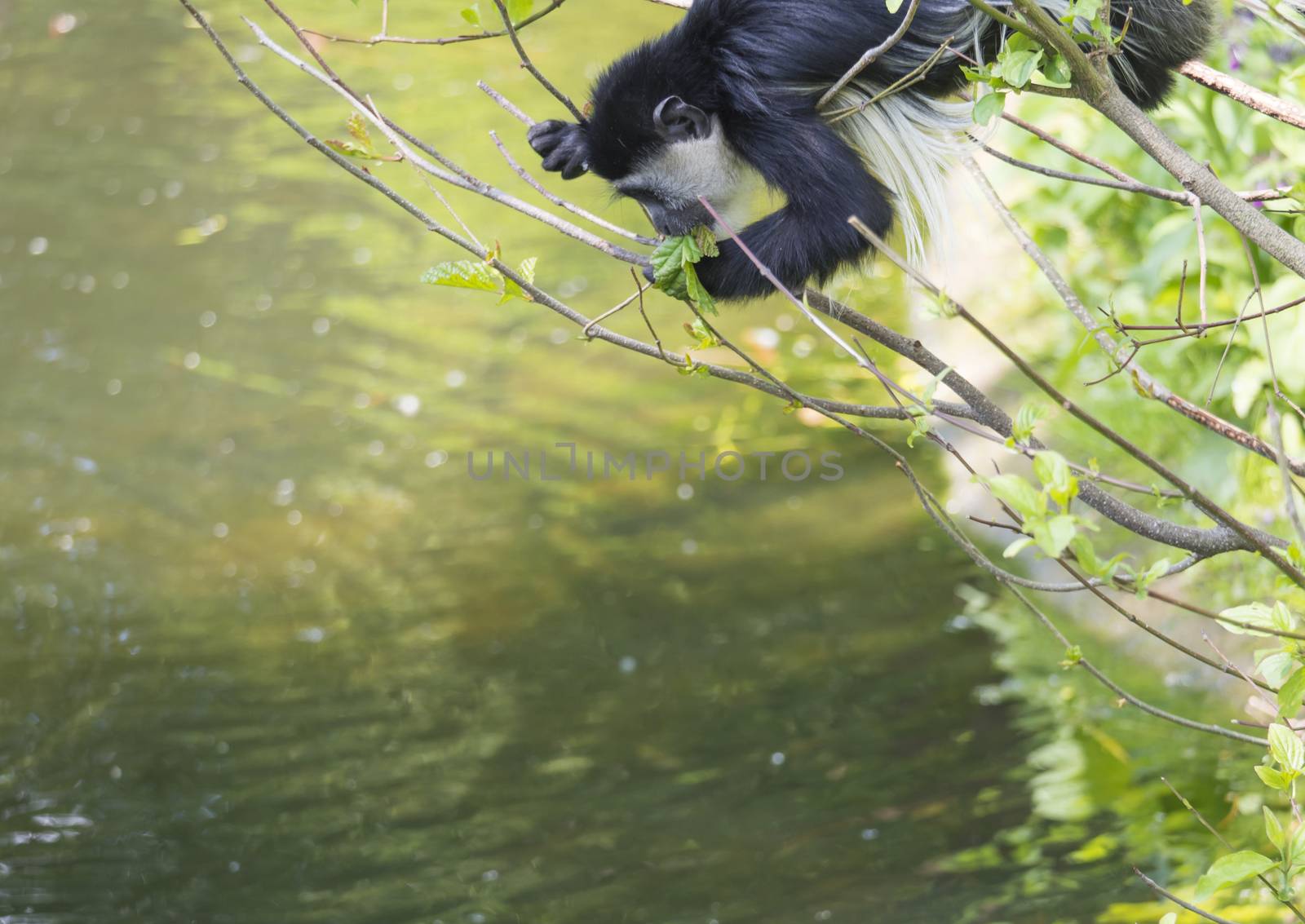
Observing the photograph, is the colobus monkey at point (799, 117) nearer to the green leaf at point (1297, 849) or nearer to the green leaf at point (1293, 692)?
the green leaf at point (1293, 692)

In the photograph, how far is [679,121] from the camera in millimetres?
1926

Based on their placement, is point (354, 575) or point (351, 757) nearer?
point (351, 757)

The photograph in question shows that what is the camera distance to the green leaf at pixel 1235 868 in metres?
1.18

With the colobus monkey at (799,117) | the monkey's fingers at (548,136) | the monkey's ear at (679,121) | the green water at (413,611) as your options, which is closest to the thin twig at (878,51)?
the colobus monkey at (799,117)

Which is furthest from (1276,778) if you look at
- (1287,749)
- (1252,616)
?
(1252,616)

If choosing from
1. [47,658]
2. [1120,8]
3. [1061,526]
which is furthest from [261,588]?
[1061,526]

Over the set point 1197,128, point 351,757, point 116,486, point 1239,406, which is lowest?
point 116,486

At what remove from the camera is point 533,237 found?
20.4ft

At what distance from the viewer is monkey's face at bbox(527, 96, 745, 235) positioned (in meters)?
1.97

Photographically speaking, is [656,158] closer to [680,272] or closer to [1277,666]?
[680,272]

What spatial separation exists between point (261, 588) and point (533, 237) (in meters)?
2.61

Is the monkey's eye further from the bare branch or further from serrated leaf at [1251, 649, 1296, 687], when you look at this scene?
serrated leaf at [1251, 649, 1296, 687]

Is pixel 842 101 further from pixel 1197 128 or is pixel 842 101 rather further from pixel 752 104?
pixel 1197 128

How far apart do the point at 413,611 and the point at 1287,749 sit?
3.18 meters
